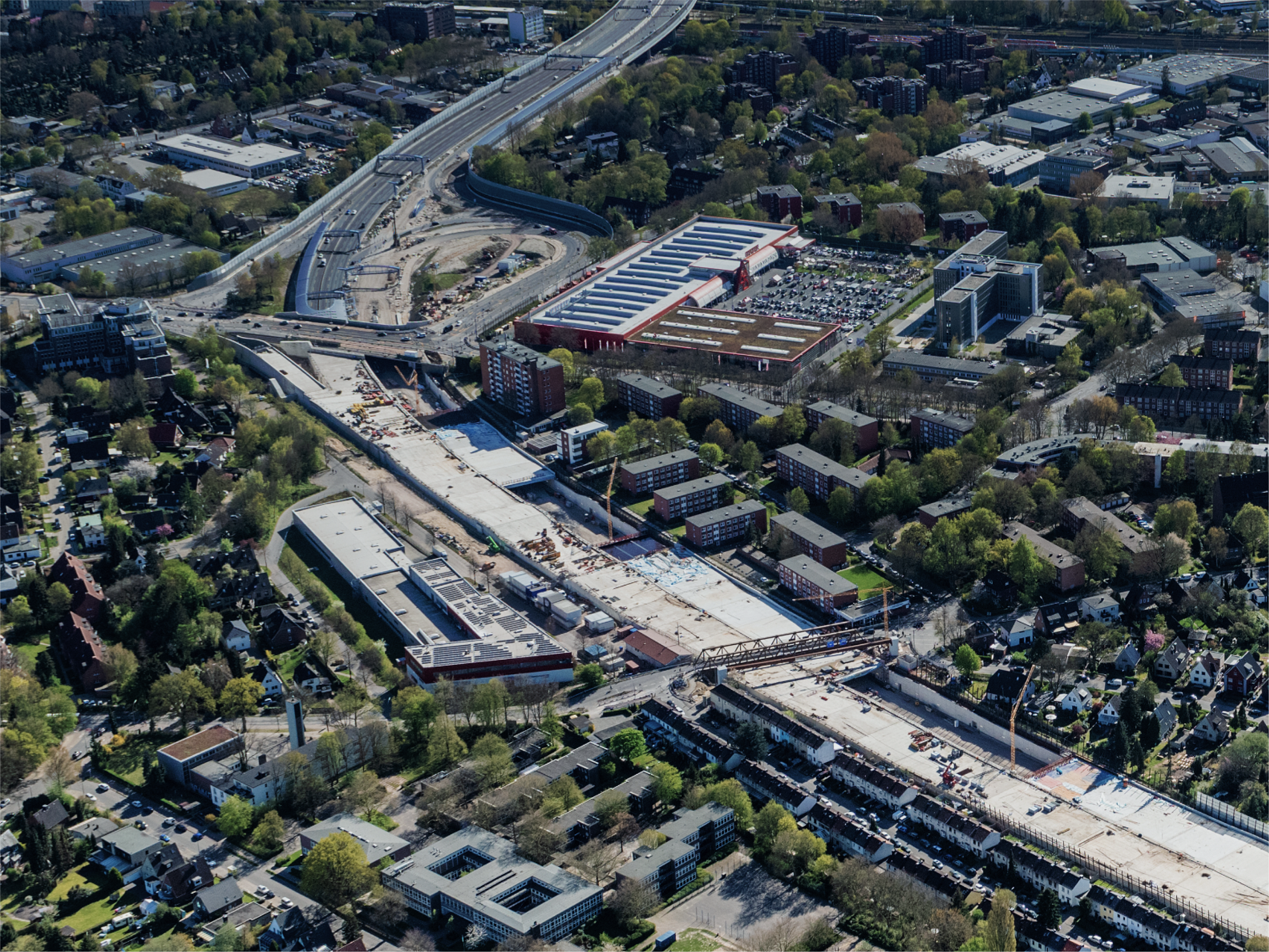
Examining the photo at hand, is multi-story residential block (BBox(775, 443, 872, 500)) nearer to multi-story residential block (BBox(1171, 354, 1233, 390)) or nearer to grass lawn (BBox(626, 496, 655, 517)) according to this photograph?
grass lawn (BBox(626, 496, 655, 517))

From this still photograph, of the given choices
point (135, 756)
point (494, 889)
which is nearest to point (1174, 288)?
point (494, 889)

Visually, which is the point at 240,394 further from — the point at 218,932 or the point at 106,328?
the point at 218,932

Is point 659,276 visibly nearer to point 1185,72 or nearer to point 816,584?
point 816,584

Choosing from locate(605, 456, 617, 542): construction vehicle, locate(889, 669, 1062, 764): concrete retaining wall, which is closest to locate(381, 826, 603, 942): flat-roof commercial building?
locate(889, 669, 1062, 764): concrete retaining wall

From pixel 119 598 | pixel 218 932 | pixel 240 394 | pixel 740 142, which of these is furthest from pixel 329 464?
pixel 740 142

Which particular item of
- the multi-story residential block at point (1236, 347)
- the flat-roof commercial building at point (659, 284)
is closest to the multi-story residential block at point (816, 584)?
the flat-roof commercial building at point (659, 284)
